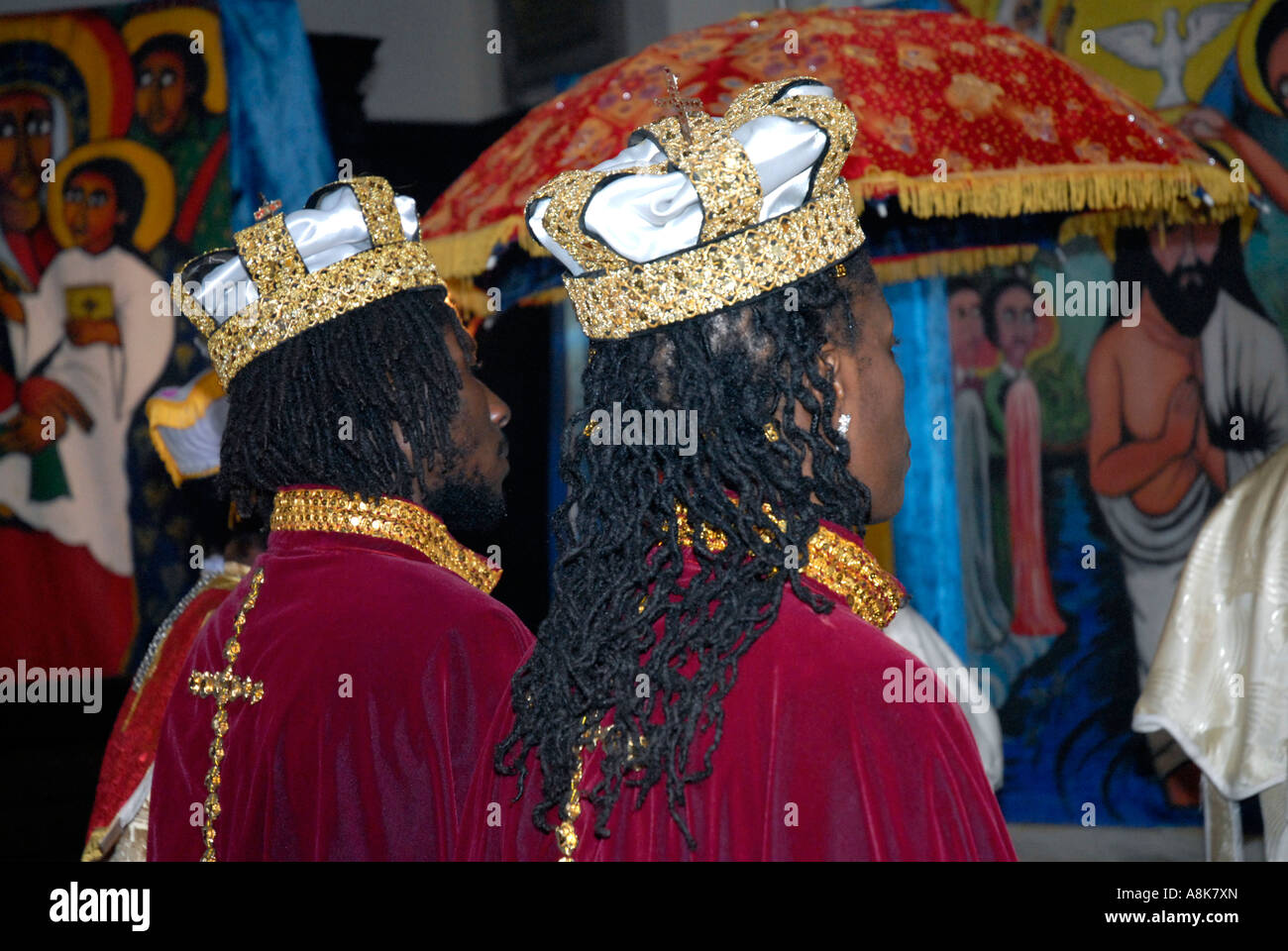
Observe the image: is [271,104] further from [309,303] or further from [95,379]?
[309,303]

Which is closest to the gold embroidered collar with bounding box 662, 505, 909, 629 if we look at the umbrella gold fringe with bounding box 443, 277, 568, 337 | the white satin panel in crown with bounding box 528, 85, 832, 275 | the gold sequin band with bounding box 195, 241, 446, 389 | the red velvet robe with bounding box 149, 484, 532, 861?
the white satin panel in crown with bounding box 528, 85, 832, 275

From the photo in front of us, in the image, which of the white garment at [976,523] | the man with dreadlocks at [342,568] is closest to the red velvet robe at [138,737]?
the man with dreadlocks at [342,568]

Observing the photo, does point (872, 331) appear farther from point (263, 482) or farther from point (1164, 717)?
point (1164, 717)

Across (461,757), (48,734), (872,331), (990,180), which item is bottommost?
(48,734)

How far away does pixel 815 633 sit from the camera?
1.21m

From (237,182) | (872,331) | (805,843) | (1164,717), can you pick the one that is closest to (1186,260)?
(1164,717)

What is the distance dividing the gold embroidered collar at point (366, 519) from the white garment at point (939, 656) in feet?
4.70

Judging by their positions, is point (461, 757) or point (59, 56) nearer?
Answer: point (461, 757)

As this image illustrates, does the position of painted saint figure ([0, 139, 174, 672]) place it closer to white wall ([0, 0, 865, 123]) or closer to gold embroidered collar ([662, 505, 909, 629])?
white wall ([0, 0, 865, 123])

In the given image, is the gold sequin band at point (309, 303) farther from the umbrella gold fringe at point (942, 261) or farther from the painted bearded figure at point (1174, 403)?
the painted bearded figure at point (1174, 403)

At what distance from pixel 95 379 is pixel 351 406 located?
11.0 ft

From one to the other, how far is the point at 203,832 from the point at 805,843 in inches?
43.4

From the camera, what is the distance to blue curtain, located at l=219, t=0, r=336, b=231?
455 cm

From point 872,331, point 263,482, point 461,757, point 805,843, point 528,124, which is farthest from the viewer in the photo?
point 528,124
